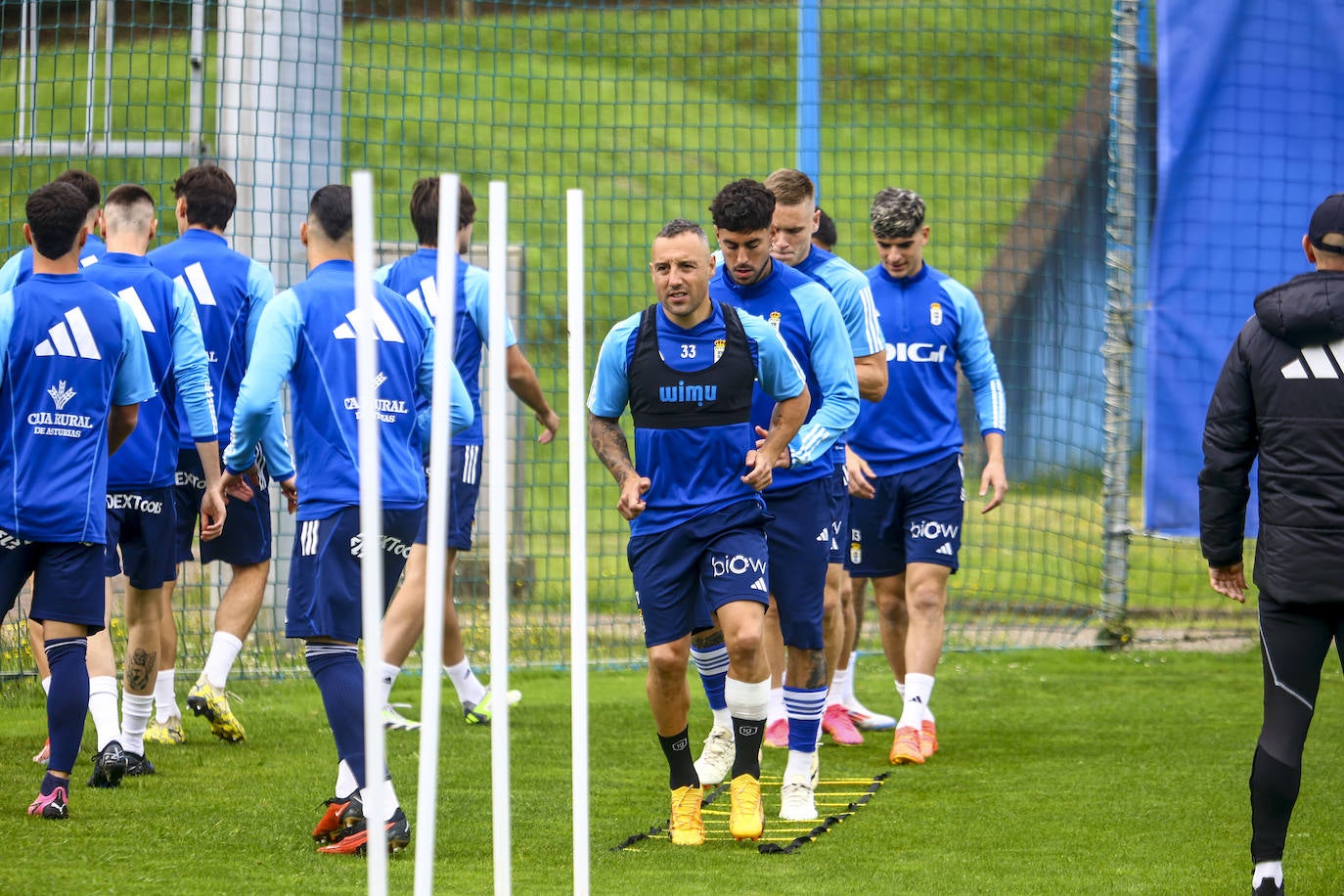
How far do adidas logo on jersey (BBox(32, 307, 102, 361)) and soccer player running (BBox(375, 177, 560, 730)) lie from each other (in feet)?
4.51

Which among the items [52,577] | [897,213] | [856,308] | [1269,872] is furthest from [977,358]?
[52,577]

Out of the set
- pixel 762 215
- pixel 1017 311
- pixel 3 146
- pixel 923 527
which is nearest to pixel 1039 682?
pixel 923 527

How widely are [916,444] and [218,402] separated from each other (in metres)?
2.92

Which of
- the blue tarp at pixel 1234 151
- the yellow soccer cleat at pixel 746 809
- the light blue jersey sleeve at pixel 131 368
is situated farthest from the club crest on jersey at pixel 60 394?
the blue tarp at pixel 1234 151

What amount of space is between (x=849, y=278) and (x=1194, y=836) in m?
2.33

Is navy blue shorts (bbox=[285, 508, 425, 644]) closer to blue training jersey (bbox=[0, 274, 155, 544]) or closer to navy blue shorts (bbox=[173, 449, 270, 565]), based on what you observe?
blue training jersey (bbox=[0, 274, 155, 544])

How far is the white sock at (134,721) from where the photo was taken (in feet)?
20.2

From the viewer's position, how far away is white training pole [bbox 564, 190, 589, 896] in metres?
3.92

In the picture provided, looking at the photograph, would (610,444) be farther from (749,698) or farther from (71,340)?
(71,340)

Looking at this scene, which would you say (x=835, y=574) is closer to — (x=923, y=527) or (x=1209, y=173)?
(x=923, y=527)

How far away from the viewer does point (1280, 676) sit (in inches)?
176

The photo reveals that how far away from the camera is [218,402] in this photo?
6734 mm

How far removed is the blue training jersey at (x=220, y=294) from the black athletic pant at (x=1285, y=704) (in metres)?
3.91

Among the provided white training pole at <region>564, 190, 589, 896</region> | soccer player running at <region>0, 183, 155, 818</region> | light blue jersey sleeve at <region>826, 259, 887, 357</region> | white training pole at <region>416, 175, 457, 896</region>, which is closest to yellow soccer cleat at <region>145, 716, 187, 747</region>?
soccer player running at <region>0, 183, 155, 818</region>
